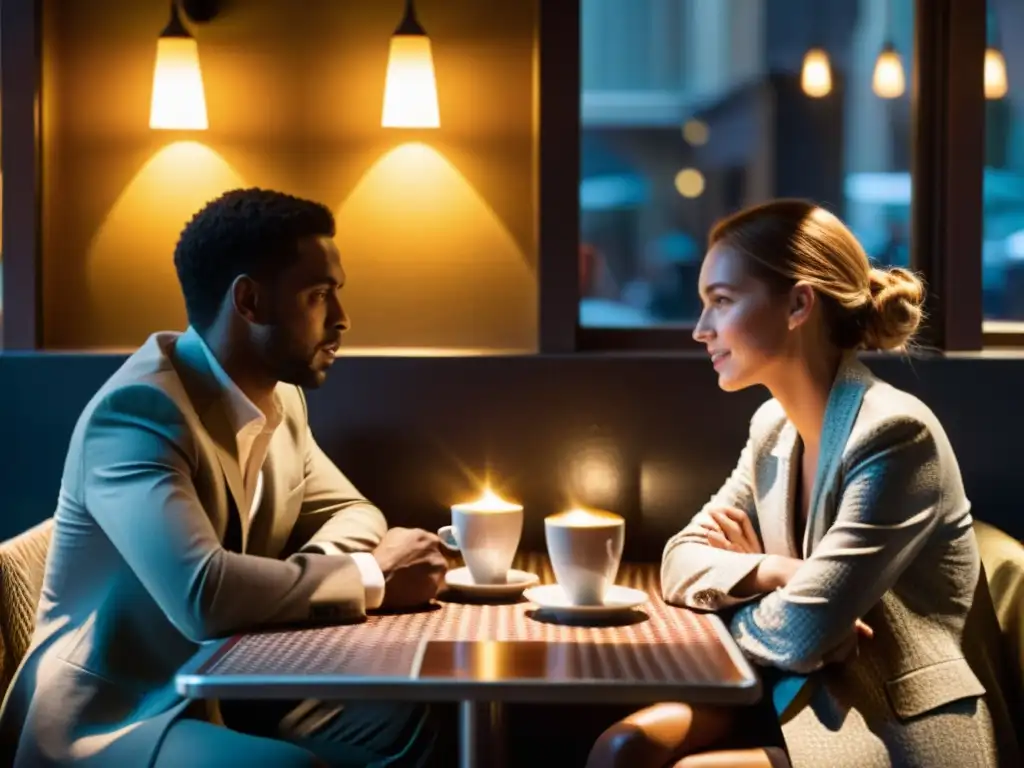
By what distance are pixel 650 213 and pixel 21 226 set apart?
1488 mm

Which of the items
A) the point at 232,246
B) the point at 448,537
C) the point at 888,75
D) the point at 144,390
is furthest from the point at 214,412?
the point at 888,75

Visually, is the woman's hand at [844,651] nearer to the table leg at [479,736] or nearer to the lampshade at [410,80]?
the table leg at [479,736]

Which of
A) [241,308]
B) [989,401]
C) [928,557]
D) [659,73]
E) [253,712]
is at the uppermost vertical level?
[659,73]

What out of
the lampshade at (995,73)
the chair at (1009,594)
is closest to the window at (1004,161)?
the lampshade at (995,73)

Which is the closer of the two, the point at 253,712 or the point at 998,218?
the point at 253,712

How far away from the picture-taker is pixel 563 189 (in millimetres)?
3084

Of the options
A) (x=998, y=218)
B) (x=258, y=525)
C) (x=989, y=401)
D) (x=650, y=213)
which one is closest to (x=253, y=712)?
(x=258, y=525)

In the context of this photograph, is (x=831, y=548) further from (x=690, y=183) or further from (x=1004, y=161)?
(x=1004, y=161)

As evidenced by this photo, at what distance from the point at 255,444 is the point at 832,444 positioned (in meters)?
1.01

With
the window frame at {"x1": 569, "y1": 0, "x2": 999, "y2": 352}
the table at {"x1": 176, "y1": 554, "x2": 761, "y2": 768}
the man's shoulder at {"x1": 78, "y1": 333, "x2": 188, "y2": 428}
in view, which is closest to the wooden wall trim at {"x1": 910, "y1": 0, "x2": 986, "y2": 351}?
the window frame at {"x1": 569, "y1": 0, "x2": 999, "y2": 352}

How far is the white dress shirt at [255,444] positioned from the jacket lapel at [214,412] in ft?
0.05

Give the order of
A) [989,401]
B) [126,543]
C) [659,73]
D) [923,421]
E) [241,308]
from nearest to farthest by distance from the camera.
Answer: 1. [126,543]
2. [923,421]
3. [241,308]
4. [989,401]
5. [659,73]

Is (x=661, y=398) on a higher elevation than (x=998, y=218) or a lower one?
lower

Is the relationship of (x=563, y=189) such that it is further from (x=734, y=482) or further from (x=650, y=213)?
(x=734, y=482)
